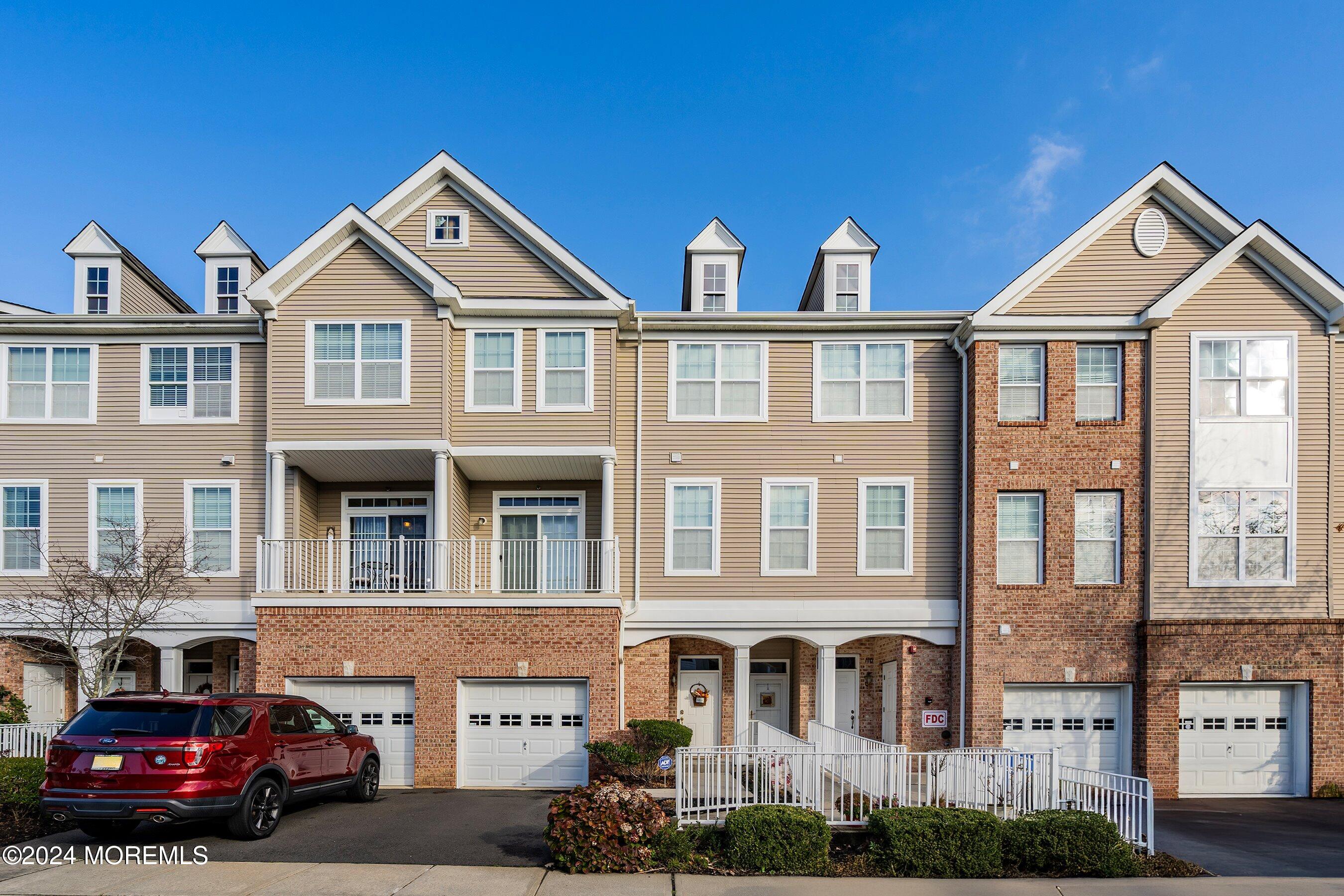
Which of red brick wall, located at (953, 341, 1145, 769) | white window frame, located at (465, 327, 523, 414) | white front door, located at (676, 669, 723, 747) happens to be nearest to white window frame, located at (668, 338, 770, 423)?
white window frame, located at (465, 327, 523, 414)

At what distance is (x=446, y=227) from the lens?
18516 mm

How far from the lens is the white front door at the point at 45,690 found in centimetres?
1853

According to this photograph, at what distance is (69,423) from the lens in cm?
1859

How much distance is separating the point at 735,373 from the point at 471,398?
5.12 meters

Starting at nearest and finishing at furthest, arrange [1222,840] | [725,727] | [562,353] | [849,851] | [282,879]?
[282,879] → [849,851] → [1222,840] → [562,353] → [725,727]

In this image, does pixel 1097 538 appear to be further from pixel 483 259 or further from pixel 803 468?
pixel 483 259

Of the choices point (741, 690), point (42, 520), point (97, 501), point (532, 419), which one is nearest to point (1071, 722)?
point (741, 690)

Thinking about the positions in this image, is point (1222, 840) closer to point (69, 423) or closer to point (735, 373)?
point (735, 373)

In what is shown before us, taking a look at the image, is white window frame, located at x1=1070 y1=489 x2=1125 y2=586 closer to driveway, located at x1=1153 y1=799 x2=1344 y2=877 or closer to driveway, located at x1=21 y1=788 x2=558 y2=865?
driveway, located at x1=1153 y1=799 x2=1344 y2=877

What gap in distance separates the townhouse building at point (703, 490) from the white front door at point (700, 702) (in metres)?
1.42

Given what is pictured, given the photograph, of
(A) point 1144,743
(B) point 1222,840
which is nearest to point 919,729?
(A) point 1144,743

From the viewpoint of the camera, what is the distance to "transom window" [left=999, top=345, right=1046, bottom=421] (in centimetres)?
1797

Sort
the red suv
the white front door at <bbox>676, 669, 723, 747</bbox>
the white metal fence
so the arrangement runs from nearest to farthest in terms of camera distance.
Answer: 1. the red suv
2. the white metal fence
3. the white front door at <bbox>676, 669, 723, 747</bbox>

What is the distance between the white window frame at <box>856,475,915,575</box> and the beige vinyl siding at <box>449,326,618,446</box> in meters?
5.06
